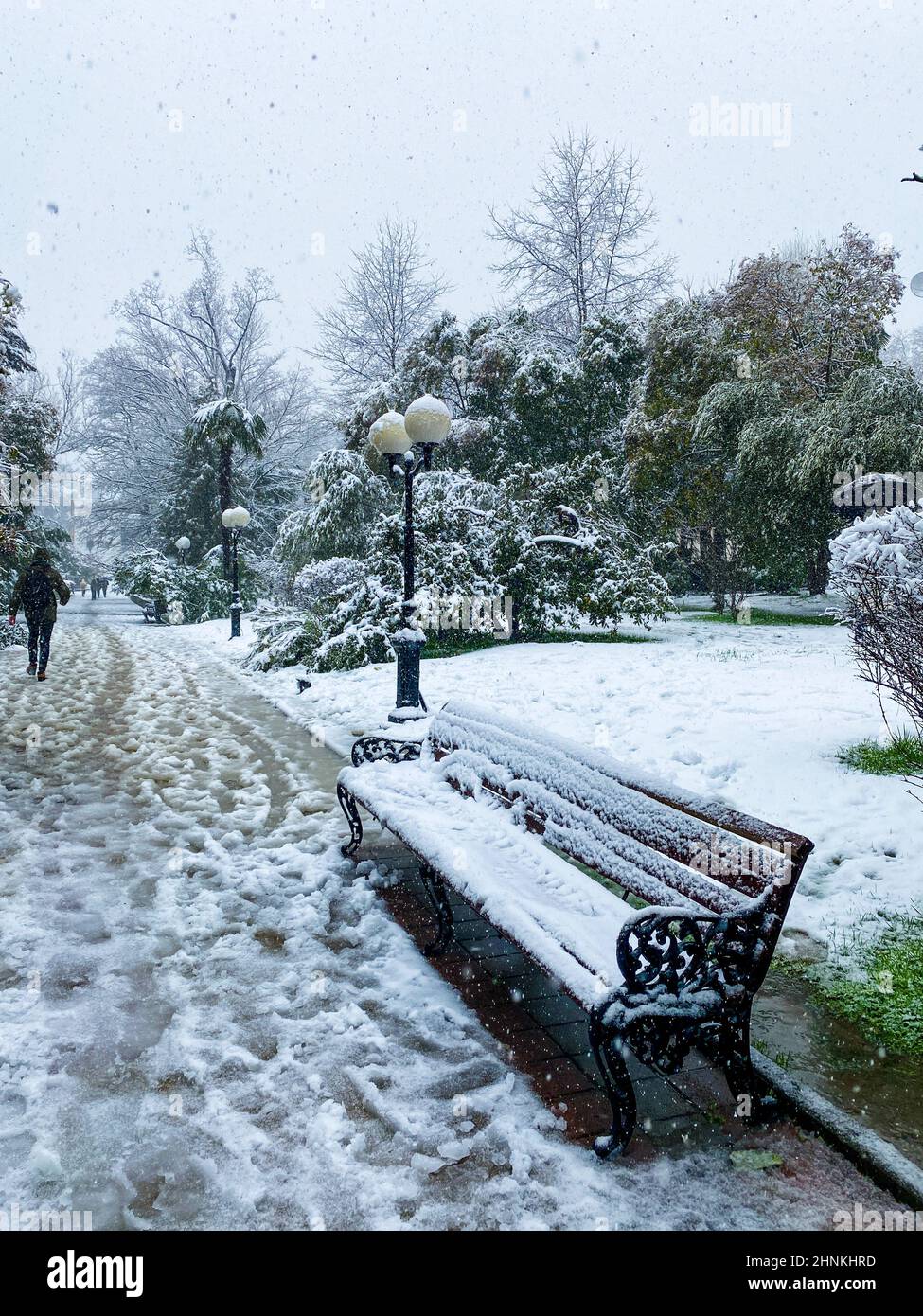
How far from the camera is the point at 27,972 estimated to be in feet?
12.3

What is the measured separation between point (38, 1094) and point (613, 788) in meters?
2.43

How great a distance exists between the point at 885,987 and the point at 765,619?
17254 millimetres

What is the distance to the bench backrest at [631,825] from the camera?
9.26 ft

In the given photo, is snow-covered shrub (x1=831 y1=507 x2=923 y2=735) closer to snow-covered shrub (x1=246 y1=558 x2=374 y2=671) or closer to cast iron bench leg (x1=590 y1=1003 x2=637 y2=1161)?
cast iron bench leg (x1=590 y1=1003 x2=637 y2=1161)

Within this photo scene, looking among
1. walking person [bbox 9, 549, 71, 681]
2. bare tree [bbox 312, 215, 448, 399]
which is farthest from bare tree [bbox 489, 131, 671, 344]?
walking person [bbox 9, 549, 71, 681]

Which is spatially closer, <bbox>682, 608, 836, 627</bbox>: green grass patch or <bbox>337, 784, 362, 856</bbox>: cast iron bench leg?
<bbox>337, 784, 362, 856</bbox>: cast iron bench leg

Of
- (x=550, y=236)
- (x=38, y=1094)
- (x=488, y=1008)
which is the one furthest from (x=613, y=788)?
(x=550, y=236)

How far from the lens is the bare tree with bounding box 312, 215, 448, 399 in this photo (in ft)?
97.2

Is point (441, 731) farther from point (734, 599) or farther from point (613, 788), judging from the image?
point (734, 599)

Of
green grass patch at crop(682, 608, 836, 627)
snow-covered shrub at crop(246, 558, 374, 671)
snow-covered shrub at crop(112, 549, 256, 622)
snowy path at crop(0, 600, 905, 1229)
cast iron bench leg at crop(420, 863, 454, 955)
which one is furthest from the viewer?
snow-covered shrub at crop(112, 549, 256, 622)

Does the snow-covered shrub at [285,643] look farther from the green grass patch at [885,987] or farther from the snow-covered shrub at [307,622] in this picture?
the green grass patch at [885,987]

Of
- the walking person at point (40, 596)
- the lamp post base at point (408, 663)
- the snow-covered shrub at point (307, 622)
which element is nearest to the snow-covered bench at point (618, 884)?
the lamp post base at point (408, 663)

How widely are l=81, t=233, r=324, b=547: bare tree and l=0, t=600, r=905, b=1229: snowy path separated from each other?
33.3m
